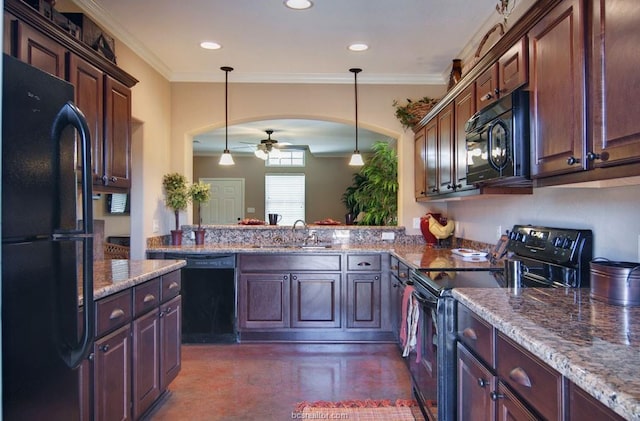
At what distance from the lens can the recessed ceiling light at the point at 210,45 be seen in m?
3.61

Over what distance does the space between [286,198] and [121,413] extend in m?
8.40

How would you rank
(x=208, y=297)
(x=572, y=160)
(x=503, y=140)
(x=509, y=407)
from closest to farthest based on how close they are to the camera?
(x=509, y=407), (x=572, y=160), (x=503, y=140), (x=208, y=297)

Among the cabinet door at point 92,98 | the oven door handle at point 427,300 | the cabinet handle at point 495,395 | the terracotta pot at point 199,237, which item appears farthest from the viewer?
the terracotta pot at point 199,237

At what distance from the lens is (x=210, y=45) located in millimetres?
3658

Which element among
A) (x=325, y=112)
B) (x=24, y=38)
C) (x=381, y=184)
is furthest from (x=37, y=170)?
(x=381, y=184)

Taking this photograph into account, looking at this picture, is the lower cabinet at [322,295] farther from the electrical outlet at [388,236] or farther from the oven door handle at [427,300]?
the oven door handle at [427,300]

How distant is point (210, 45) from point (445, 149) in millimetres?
2034

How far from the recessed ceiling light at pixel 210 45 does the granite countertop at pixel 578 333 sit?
9.09 feet

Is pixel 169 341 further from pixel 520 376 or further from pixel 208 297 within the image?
pixel 520 376

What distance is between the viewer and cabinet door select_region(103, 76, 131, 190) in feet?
8.54

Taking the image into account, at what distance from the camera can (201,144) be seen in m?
8.96

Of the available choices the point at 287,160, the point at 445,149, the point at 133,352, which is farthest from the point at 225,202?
the point at 133,352

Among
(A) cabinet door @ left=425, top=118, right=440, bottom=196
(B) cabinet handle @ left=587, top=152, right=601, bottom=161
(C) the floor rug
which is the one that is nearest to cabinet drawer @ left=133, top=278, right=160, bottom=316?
(C) the floor rug

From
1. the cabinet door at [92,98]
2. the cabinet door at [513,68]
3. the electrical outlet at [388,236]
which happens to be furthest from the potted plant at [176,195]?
the cabinet door at [513,68]
